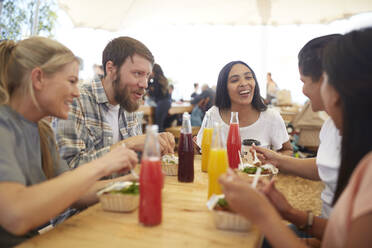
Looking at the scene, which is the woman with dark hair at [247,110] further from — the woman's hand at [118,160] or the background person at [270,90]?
the background person at [270,90]

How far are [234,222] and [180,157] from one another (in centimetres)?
55

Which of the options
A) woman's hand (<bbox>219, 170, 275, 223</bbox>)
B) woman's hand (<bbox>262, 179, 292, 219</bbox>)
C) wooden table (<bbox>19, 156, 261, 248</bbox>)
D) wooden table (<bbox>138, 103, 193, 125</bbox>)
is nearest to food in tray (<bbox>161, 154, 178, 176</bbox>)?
wooden table (<bbox>19, 156, 261, 248</bbox>)

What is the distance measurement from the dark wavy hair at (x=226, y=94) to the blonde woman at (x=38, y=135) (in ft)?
4.65

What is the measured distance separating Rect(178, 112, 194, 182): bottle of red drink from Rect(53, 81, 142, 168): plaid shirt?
0.41 metres

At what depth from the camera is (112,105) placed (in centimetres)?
182

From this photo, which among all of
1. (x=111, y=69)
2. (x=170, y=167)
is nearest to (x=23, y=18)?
(x=111, y=69)

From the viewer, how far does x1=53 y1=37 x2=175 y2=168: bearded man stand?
5.05 ft

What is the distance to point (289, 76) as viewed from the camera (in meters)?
8.44

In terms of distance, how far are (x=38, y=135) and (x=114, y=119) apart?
73 cm

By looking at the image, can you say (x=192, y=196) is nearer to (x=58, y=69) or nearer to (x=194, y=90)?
(x=58, y=69)

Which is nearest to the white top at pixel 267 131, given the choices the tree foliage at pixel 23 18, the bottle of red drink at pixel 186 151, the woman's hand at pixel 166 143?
the woman's hand at pixel 166 143

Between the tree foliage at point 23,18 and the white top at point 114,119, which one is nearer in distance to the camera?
the white top at point 114,119

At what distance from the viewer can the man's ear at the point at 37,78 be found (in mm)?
1030

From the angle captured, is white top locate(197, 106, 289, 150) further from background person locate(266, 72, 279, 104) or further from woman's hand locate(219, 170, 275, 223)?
background person locate(266, 72, 279, 104)
